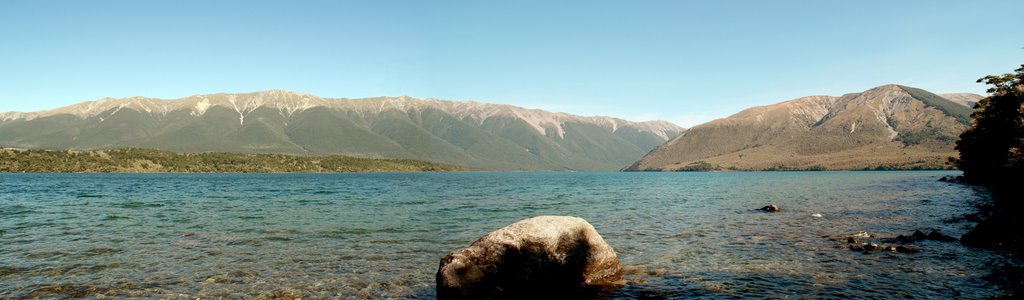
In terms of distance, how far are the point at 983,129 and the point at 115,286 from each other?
93248 mm

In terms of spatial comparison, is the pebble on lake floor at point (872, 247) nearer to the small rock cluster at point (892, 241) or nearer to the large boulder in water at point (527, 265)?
the small rock cluster at point (892, 241)

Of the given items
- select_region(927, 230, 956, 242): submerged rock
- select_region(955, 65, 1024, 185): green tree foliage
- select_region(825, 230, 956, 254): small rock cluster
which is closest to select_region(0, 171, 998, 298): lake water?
select_region(825, 230, 956, 254): small rock cluster

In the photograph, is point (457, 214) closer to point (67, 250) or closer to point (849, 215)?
point (67, 250)

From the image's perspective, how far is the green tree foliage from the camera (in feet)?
130

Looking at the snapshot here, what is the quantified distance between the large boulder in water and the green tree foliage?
3757 centimetres

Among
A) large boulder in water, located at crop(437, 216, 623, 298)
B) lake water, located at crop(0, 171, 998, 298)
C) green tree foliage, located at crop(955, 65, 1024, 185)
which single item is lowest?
lake water, located at crop(0, 171, 998, 298)

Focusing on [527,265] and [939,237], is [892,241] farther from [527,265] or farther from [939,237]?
[527,265]

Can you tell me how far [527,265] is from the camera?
1673cm

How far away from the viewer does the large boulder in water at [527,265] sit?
53.3 feet

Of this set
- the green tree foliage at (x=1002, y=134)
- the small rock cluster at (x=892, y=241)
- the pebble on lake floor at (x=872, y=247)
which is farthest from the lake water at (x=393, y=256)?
the green tree foliage at (x=1002, y=134)

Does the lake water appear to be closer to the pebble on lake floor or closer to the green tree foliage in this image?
the pebble on lake floor

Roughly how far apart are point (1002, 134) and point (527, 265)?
65.2m

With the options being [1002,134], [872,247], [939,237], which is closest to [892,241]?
[939,237]

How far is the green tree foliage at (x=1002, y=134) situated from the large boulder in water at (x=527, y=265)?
3757 centimetres
